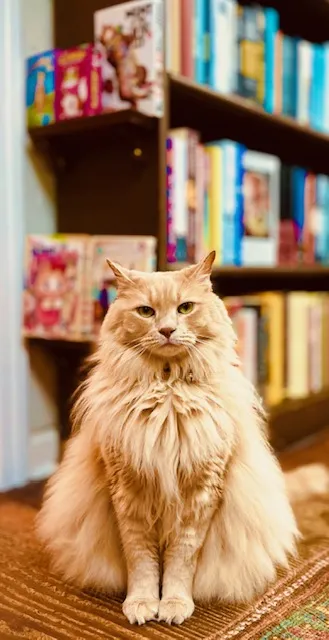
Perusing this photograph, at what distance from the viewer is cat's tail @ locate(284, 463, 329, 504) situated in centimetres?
156

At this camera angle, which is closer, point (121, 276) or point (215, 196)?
point (121, 276)

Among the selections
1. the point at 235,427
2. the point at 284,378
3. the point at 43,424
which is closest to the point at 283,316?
the point at 284,378

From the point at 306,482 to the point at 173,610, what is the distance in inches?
30.8

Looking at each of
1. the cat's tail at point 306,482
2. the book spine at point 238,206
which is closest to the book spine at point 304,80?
the book spine at point 238,206

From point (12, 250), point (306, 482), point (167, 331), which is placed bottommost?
point (306, 482)

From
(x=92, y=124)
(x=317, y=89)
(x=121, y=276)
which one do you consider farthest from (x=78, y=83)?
(x=317, y=89)

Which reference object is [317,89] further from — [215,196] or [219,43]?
[215,196]

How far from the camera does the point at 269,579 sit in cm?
107

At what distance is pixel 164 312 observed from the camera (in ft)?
3.11

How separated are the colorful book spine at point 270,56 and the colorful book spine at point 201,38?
0.99 ft

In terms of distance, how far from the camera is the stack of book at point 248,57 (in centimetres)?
155

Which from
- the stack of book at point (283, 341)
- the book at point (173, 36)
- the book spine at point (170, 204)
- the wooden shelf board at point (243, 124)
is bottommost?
the stack of book at point (283, 341)

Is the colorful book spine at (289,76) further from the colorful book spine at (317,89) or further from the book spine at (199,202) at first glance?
the book spine at (199,202)

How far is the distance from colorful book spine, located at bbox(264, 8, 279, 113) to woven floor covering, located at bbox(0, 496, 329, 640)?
127 centimetres
